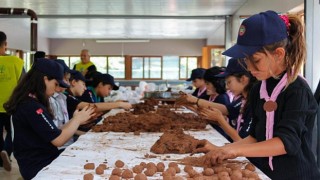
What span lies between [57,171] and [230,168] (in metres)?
0.70

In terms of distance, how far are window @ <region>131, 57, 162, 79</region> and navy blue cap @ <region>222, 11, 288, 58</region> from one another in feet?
49.4

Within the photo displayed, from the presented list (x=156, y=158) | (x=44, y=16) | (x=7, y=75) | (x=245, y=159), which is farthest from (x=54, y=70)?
(x=44, y=16)

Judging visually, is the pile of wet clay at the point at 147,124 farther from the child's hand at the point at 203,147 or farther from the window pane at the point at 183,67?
the window pane at the point at 183,67

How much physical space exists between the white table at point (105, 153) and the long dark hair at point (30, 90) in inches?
15.0

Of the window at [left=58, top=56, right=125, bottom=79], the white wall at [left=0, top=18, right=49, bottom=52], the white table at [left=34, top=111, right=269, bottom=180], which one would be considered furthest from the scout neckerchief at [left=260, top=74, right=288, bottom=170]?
the window at [left=58, top=56, right=125, bottom=79]

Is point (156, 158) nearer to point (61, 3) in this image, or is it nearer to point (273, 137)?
point (273, 137)

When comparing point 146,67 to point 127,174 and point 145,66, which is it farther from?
point 127,174

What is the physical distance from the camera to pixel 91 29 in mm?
12539

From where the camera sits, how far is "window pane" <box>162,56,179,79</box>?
1655cm

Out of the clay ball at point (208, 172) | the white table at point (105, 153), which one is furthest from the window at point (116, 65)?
the clay ball at point (208, 172)

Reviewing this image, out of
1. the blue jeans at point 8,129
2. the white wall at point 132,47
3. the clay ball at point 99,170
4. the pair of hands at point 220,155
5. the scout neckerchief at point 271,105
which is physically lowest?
the blue jeans at point 8,129

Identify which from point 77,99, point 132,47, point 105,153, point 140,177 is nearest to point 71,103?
point 77,99

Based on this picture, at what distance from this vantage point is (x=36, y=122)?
7.64ft

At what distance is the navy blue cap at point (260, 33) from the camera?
1.45 metres
